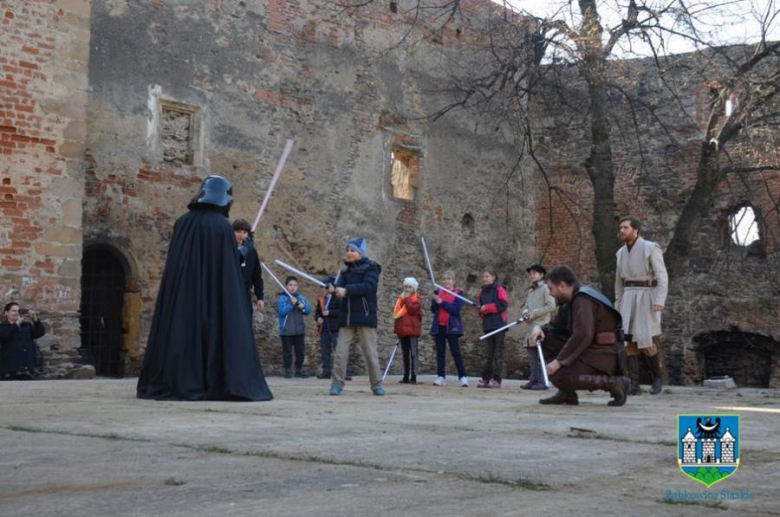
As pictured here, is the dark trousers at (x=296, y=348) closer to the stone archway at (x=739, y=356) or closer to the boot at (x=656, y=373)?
the boot at (x=656, y=373)

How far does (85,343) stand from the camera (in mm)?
16203

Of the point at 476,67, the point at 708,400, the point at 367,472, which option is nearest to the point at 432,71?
the point at 476,67

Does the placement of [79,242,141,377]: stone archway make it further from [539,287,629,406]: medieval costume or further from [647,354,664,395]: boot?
[539,287,629,406]: medieval costume

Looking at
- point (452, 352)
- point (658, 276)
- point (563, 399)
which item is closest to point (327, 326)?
point (452, 352)

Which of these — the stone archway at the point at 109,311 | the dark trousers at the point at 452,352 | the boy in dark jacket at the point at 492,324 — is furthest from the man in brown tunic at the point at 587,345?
the stone archway at the point at 109,311

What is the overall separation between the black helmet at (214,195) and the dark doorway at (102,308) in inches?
307

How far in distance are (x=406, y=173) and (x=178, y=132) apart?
5.58 m

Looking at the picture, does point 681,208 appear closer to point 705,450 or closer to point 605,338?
point 605,338

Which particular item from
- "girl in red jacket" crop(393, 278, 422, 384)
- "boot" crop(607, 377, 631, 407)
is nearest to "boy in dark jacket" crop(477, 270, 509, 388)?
"girl in red jacket" crop(393, 278, 422, 384)

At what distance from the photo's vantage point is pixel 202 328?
850 cm

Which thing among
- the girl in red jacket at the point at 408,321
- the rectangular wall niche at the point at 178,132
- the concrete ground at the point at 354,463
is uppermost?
the rectangular wall niche at the point at 178,132

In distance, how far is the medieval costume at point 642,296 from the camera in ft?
33.9

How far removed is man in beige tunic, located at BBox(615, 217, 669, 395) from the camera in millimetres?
10336

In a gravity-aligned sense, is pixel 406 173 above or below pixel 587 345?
above
